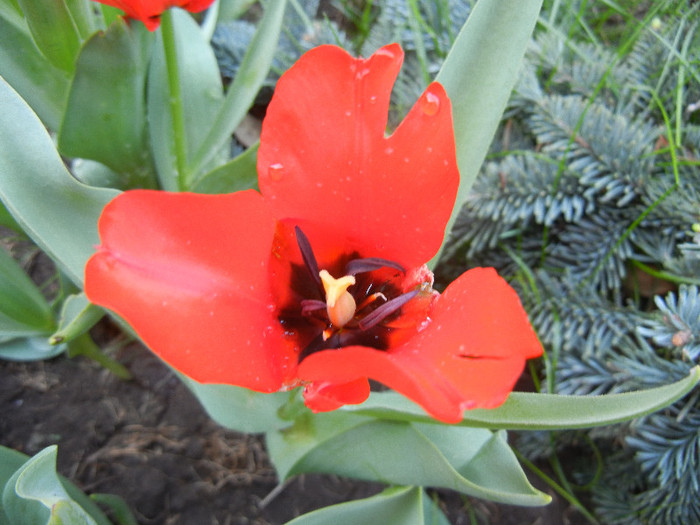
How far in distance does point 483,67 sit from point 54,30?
50 cm

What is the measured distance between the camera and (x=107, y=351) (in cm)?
108

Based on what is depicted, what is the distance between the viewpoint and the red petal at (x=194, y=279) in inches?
14.8

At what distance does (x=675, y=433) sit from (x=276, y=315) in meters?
0.56

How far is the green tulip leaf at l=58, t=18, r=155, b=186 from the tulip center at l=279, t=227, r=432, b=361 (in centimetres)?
37

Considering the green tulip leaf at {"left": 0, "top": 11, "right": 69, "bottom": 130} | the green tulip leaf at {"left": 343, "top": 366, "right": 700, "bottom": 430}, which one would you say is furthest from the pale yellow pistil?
the green tulip leaf at {"left": 0, "top": 11, "right": 69, "bottom": 130}

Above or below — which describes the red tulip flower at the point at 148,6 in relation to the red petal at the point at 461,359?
above

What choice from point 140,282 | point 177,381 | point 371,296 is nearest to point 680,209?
point 371,296

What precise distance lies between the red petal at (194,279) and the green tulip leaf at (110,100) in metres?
0.37

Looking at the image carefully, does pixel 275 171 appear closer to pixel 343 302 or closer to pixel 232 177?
pixel 343 302

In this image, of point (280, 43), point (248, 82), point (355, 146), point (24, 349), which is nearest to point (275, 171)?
point (355, 146)

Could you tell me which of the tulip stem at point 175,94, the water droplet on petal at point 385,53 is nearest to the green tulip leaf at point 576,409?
the water droplet on petal at point 385,53

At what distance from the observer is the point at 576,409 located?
0.48m

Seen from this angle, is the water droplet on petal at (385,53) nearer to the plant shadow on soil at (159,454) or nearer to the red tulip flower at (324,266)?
the red tulip flower at (324,266)

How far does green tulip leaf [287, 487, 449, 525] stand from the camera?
596 mm
